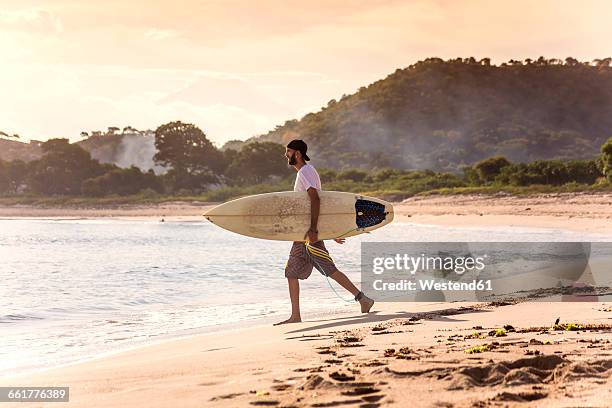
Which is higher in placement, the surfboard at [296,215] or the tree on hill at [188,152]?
the tree on hill at [188,152]

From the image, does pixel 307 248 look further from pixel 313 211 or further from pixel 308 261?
pixel 313 211

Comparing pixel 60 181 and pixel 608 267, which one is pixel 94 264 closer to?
pixel 608 267

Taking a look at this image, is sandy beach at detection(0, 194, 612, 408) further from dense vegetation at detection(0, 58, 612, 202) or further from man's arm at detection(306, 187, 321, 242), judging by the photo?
dense vegetation at detection(0, 58, 612, 202)

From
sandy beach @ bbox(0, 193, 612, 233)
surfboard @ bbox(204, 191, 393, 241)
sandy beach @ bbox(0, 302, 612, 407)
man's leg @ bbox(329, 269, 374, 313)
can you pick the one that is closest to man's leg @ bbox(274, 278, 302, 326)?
man's leg @ bbox(329, 269, 374, 313)

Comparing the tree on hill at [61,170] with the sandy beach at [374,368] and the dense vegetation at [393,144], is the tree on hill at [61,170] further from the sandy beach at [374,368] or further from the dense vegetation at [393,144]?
the sandy beach at [374,368]

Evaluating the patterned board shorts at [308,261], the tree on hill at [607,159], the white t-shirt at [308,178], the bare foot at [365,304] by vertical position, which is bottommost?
the bare foot at [365,304]

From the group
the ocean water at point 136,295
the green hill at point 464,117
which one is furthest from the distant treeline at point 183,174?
the ocean water at point 136,295

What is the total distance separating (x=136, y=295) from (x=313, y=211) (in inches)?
195

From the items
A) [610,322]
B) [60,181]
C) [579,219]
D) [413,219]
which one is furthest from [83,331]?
[60,181]

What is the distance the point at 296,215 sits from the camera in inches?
→ 328

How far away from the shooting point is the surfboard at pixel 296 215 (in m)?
8.33

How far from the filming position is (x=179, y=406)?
13.3 feet

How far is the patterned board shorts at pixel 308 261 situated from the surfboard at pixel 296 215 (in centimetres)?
14

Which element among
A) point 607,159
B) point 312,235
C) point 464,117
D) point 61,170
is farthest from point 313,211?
point 464,117
